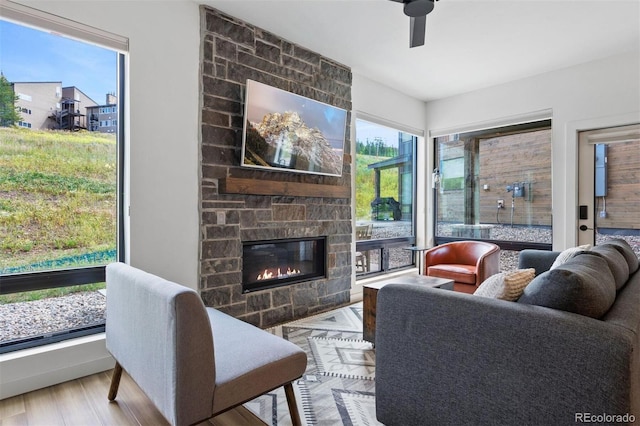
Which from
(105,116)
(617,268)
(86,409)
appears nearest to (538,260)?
(617,268)

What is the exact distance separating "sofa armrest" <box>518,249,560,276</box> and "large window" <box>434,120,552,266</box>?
1268 mm

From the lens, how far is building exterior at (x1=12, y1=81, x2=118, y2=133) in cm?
210

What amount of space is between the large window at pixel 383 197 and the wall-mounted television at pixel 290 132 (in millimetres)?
712

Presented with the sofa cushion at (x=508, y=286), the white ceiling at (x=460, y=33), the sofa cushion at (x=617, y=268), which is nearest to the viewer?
the sofa cushion at (x=508, y=286)

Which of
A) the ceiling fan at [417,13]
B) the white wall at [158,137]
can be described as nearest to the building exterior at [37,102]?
the white wall at [158,137]

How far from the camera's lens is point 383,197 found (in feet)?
14.9

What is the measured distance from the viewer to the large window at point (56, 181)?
80.7 inches

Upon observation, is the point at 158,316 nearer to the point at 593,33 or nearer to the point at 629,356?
the point at 629,356

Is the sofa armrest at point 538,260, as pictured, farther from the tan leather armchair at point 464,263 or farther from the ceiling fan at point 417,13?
the ceiling fan at point 417,13

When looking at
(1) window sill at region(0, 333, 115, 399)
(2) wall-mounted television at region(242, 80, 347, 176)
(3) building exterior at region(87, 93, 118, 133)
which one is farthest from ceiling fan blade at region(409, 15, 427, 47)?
(1) window sill at region(0, 333, 115, 399)

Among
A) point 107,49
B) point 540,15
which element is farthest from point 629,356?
point 107,49

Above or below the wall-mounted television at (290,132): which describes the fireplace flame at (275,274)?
below

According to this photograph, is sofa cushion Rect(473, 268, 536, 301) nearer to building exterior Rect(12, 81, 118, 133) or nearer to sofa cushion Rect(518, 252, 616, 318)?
sofa cushion Rect(518, 252, 616, 318)

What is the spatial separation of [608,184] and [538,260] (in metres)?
1.48
